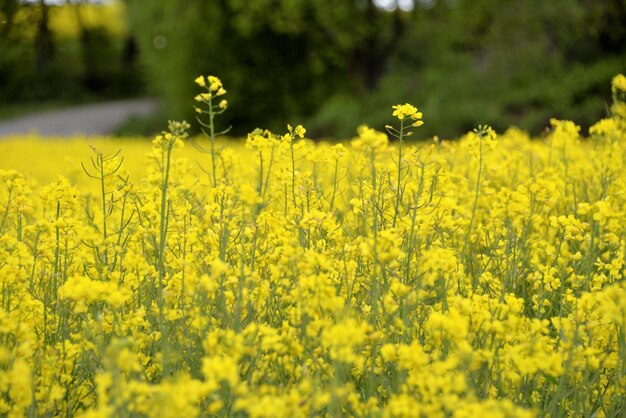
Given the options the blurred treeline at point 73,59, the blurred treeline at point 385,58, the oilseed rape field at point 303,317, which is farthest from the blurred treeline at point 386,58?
the oilseed rape field at point 303,317

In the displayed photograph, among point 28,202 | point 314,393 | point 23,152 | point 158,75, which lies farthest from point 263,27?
point 314,393

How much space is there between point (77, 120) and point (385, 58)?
12.1 m

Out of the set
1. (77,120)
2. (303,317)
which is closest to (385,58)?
(77,120)

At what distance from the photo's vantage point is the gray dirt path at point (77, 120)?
24.4 metres

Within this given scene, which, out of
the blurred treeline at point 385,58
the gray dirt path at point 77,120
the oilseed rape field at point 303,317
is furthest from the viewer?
the gray dirt path at point 77,120

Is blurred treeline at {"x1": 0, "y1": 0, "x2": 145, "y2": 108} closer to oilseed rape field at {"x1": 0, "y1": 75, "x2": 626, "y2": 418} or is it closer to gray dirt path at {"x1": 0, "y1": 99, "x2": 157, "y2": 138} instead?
gray dirt path at {"x1": 0, "y1": 99, "x2": 157, "y2": 138}

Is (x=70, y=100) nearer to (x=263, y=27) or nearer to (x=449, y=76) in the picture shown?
(x=263, y=27)

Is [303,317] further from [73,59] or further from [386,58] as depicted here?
[73,59]

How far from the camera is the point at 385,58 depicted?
19.9 m

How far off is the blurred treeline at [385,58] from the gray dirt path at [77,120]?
2.39 meters

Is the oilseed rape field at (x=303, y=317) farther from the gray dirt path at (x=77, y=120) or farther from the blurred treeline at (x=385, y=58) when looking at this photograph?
the gray dirt path at (x=77, y=120)

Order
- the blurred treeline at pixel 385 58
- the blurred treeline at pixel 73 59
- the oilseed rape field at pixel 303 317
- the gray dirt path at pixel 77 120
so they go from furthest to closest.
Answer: the blurred treeline at pixel 73 59
the gray dirt path at pixel 77 120
the blurred treeline at pixel 385 58
the oilseed rape field at pixel 303 317

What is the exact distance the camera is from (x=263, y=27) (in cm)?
2103

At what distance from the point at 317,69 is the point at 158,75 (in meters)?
6.21
